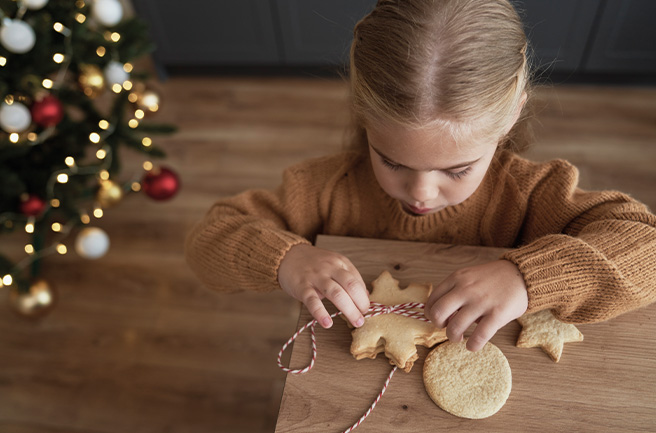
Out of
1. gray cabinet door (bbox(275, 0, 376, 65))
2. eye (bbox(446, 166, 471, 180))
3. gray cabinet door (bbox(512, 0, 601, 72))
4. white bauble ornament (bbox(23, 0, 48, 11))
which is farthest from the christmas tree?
gray cabinet door (bbox(512, 0, 601, 72))

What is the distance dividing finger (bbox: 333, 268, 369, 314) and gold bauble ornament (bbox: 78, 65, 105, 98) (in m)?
1.22

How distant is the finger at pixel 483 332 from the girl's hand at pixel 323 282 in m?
0.14

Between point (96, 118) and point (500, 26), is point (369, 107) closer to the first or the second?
point (500, 26)

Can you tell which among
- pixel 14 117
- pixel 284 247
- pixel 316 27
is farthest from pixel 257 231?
pixel 316 27

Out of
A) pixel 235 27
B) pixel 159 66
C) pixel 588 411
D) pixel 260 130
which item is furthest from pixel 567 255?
pixel 159 66

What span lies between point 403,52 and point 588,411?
0.49 meters

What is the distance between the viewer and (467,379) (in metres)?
0.63

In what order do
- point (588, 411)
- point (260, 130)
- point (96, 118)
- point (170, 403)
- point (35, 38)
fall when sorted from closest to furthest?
point (588, 411) < point (35, 38) < point (170, 403) < point (96, 118) < point (260, 130)

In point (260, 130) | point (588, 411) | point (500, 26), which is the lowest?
point (260, 130)

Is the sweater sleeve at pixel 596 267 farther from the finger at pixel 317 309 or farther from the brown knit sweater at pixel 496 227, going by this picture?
the finger at pixel 317 309

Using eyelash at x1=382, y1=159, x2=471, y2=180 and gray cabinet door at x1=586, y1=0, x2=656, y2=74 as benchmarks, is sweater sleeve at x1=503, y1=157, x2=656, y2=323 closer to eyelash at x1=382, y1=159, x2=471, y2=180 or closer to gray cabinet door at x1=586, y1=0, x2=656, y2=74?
eyelash at x1=382, y1=159, x2=471, y2=180

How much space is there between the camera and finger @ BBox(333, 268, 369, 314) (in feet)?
2.21

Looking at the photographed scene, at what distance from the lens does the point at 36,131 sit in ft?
5.00

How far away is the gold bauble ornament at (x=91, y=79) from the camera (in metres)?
1.53
